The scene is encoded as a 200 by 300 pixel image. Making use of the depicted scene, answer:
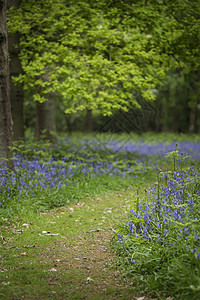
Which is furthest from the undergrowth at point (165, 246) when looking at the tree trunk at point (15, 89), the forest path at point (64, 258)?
the tree trunk at point (15, 89)

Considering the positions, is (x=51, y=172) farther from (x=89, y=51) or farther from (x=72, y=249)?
(x=89, y=51)

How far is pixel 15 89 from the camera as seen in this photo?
34.8ft

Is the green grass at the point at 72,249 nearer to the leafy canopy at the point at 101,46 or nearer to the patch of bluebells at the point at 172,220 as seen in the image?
the patch of bluebells at the point at 172,220

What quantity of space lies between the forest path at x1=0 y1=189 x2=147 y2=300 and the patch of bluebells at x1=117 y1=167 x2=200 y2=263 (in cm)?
43

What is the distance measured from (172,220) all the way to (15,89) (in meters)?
8.25

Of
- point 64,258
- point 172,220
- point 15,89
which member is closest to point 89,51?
point 15,89

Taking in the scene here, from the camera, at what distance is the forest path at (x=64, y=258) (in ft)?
11.5

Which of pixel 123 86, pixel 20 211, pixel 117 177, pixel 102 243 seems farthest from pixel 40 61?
pixel 102 243

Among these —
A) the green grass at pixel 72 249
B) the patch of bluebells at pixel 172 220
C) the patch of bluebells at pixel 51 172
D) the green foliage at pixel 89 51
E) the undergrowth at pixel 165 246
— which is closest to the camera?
the undergrowth at pixel 165 246

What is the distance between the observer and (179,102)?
29.4 m

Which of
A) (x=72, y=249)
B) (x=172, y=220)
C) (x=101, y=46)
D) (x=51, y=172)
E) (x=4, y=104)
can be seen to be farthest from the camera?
(x=101, y=46)

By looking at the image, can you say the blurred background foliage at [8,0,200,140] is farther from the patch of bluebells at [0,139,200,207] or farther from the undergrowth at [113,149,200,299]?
the undergrowth at [113,149,200,299]

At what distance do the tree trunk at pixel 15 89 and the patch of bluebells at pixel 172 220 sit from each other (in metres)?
6.93

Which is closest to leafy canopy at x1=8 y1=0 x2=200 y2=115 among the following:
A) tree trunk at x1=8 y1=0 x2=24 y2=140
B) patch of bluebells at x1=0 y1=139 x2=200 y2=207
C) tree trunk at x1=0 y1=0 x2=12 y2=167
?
tree trunk at x1=8 y1=0 x2=24 y2=140
